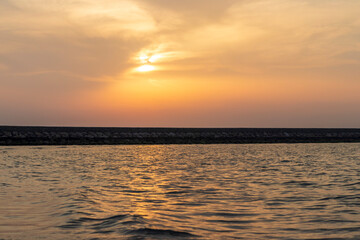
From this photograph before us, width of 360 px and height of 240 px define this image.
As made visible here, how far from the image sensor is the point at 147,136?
72.2 metres

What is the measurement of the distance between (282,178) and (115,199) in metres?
8.94

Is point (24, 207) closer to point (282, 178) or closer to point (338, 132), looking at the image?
point (282, 178)

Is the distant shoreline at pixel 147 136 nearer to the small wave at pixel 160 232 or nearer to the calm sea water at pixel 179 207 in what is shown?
the calm sea water at pixel 179 207

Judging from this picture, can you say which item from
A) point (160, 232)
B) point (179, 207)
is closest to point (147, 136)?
point (179, 207)

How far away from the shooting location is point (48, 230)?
8.90 metres

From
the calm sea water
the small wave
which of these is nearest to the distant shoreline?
the calm sea water

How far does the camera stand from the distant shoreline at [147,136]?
6203cm

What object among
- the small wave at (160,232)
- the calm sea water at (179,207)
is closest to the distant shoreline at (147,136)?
the calm sea water at (179,207)

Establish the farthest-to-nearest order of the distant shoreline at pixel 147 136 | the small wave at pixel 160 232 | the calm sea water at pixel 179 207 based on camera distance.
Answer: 1. the distant shoreline at pixel 147 136
2. the calm sea water at pixel 179 207
3. the small wave at pixel 160 232

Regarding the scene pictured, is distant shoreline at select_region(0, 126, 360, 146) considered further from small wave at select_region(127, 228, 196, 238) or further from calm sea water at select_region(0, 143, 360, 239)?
small wave at select_region(127, 228, 196, 238)

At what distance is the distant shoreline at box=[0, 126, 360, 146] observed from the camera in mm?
62031

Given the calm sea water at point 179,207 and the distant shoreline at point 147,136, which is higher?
the distant shoreline at point 147,136

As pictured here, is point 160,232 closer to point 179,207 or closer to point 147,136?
point 179,207

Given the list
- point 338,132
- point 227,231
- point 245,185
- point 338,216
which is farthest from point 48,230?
point 338,132
